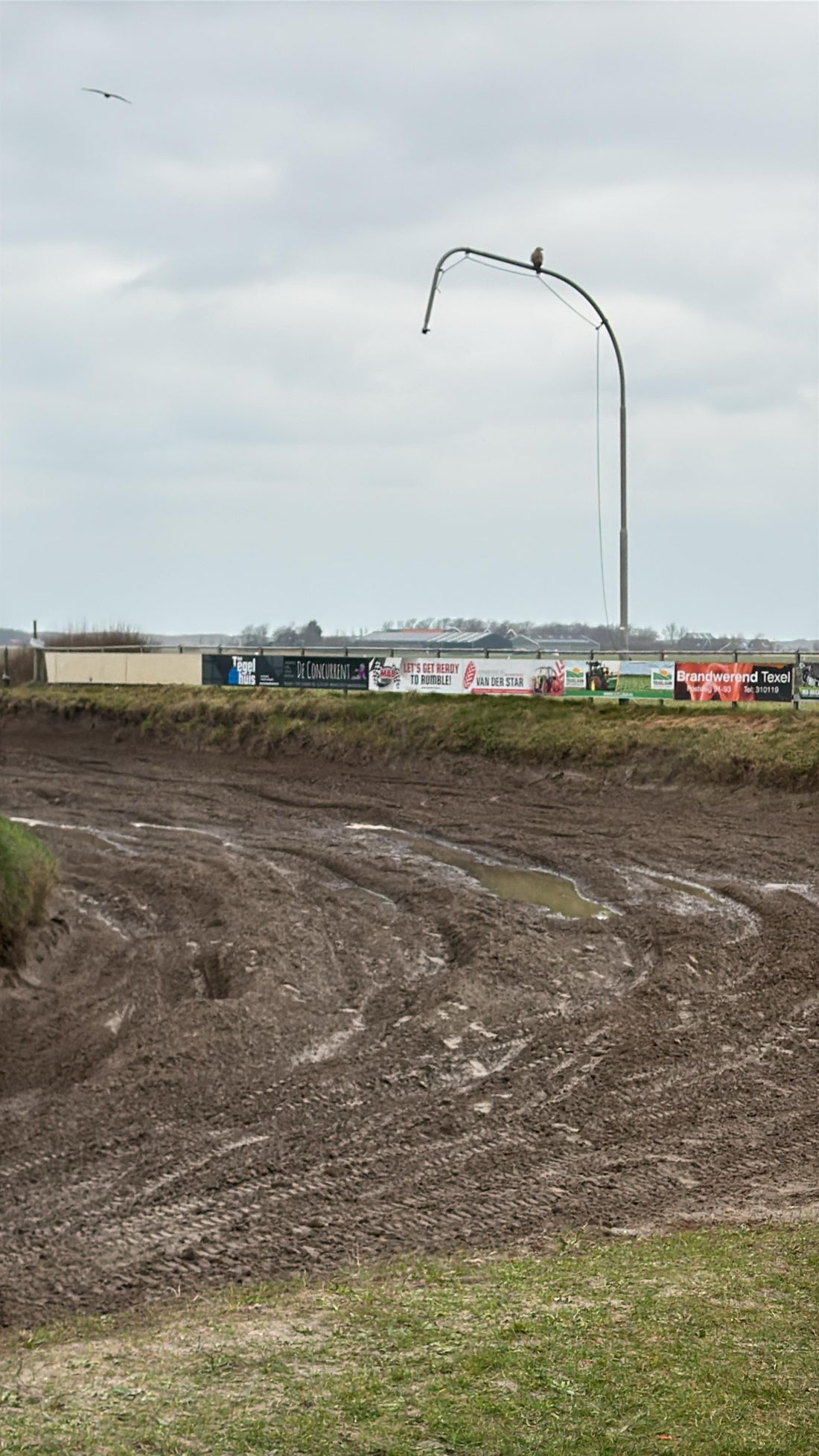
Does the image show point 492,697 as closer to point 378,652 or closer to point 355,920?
point 378,652

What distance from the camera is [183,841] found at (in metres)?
25.1

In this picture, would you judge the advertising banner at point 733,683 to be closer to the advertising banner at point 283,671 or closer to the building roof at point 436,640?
the advertising banner at point 283,671

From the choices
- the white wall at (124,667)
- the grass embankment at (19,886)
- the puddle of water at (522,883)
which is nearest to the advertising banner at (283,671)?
the white wall at (124,667)

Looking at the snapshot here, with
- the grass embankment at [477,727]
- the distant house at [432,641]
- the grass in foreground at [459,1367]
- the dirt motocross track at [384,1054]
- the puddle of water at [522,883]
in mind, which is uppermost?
the distant house at [432,641]

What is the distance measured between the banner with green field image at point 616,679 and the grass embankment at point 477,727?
489mm

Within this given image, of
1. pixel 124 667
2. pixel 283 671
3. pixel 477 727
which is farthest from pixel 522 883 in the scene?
pixel 124 667

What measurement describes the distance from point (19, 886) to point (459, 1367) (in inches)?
470

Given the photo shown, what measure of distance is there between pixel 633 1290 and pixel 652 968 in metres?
9.04

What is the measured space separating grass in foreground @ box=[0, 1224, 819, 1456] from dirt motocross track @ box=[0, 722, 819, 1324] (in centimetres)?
94

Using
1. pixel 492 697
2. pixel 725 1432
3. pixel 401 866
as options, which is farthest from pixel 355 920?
pixel 492 697

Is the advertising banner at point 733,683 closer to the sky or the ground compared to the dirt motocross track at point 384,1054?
closer to the sky

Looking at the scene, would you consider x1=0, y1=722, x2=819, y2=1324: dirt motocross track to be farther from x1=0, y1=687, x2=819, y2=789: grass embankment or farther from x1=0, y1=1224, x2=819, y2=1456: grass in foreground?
x1=0, y1=687, x2=819, y2=789: grass embankment

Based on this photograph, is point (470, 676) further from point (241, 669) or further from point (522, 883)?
point (522, 883)

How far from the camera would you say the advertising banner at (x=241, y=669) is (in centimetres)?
4275
